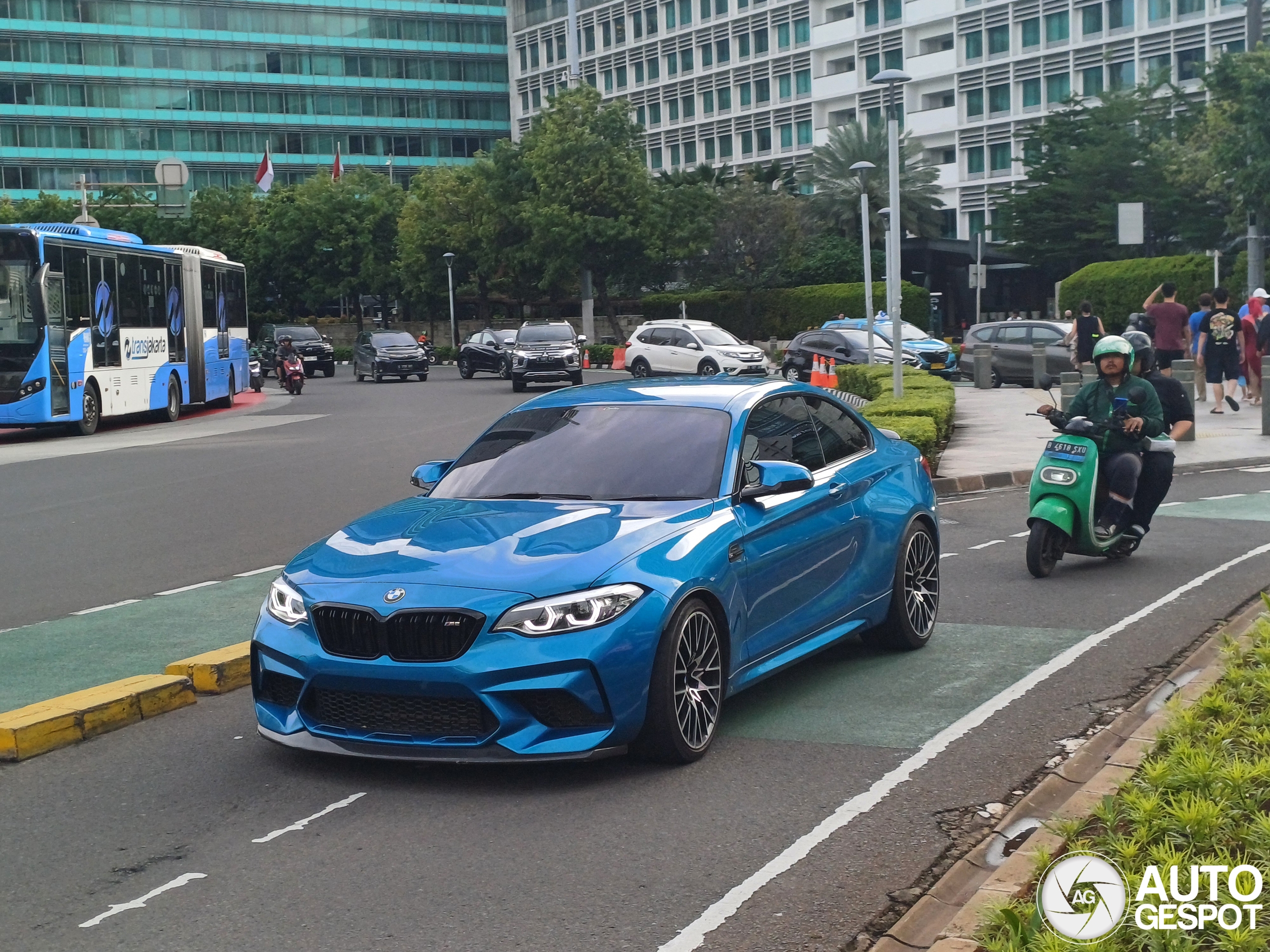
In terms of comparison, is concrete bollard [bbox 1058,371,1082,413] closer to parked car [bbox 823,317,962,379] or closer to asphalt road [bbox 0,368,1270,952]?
parked car [bbox 823,317,962,379]

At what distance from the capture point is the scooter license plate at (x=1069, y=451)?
35.3 feet

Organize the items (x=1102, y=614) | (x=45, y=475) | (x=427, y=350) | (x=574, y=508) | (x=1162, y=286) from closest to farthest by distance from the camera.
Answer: (x=574, y=508), (x=1102, y=614), (x=45, y=475), (x=1162, y=286), (x=427, y=350)

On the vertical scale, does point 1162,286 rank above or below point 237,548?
above

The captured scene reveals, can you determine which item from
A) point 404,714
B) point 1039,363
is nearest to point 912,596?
point 404,714

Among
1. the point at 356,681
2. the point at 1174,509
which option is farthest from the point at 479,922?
the point at 1174,509

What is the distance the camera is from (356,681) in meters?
5.91

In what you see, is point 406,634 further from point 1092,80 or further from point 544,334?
point 1092,80

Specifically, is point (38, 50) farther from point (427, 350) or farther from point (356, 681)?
point (356, 681)

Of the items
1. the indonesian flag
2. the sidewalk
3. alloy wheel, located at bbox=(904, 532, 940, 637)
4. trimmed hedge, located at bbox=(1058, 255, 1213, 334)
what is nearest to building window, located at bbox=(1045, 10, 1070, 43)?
trimmed hedge, located at bbox=(1058, 255, 1213, 334)

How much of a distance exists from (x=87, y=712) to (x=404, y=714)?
1.91 m

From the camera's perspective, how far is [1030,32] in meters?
81.1

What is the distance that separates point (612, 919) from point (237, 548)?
30.0 feet

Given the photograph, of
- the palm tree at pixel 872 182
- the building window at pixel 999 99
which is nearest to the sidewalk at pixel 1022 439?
the palm tree at pixel 872 182

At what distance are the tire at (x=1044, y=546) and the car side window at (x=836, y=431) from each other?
264 centimetres
